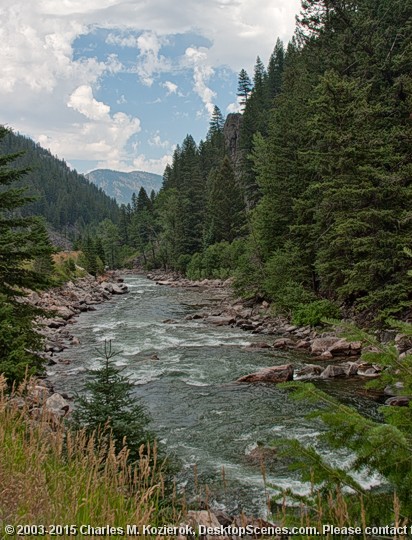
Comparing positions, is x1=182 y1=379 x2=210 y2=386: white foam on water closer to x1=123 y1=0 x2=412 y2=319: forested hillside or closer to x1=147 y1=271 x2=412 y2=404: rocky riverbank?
x1=147 y1=271 x2=412 y2=404: rocky riverbank

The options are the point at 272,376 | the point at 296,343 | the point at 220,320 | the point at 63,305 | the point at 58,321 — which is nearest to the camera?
the point at 272,376

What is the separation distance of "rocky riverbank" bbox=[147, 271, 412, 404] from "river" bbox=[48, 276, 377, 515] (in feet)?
2.71

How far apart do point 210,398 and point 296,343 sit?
29.4 feet

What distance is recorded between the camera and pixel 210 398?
14508mm

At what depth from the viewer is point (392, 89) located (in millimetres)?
25766

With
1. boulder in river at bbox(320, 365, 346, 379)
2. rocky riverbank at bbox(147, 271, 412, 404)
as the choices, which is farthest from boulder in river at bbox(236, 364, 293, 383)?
boulder in river at bbox(320, 365, 346, 379)

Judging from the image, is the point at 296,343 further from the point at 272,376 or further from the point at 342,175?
the point at 342,175

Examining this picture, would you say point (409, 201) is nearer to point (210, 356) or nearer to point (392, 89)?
point (392, 89)

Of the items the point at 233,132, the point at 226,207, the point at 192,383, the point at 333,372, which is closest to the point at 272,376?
the point at 333,372

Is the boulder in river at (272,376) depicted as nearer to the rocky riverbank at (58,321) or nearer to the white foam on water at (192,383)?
the white foam on water at (192,383)

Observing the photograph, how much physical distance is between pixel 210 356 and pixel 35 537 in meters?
17.5

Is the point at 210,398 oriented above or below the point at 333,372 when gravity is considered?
below

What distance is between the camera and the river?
905 cm

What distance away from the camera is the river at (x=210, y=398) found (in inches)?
356
